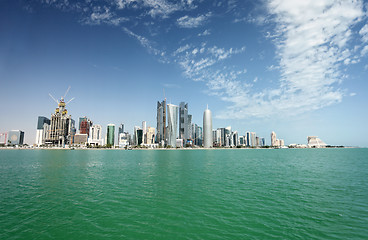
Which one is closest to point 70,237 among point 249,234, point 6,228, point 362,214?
point 6,228

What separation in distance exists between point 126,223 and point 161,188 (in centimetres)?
1770

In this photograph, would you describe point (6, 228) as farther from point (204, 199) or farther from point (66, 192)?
point (204, 199)

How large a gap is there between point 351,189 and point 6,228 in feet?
192

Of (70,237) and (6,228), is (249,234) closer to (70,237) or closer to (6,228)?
(70,237)

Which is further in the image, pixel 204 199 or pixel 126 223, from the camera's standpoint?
pixel 204 199

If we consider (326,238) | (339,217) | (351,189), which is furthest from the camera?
(351,189)

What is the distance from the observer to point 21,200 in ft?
103

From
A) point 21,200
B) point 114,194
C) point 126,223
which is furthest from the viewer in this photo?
point 114,194

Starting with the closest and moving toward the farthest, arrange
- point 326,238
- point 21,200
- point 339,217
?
point 326,238
point 339,217
point 21,200

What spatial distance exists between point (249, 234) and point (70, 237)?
19.0m

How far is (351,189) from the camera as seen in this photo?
38.4 m

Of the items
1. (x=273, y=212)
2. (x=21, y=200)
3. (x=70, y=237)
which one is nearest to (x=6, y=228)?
(x=70, y=237)

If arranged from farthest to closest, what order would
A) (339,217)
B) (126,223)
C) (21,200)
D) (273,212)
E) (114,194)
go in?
(114,194)
(21,200)
(273,212)
(339,217)
(126,223)

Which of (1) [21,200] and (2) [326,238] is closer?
(2) [326,238]
